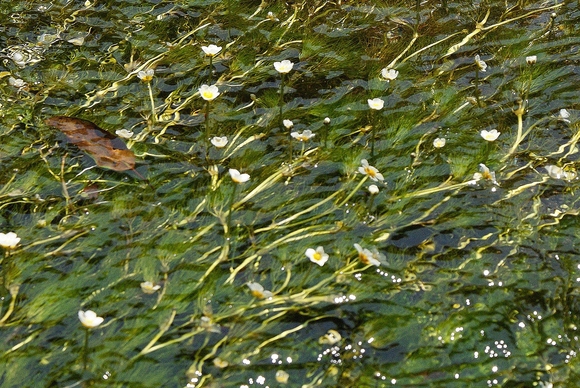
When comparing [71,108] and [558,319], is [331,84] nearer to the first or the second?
[71,108]

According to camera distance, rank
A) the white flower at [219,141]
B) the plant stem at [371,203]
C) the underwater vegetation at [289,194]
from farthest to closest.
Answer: the white flower at [219,141]
the plant stem at [371,203]
the underwater vegetation at [289,194]

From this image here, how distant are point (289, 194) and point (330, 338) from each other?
78cm

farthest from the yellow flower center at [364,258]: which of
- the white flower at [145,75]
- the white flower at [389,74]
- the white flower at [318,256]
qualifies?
the white flower at [145,75]

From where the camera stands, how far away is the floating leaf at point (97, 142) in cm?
333

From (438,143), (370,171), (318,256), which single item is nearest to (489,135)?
(438,143)

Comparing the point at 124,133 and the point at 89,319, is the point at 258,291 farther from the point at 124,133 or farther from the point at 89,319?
the point at 124,133

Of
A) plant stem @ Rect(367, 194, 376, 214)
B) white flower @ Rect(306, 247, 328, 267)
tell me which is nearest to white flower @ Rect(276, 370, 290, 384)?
white flower @ Rect(306, 247, 328, 267)

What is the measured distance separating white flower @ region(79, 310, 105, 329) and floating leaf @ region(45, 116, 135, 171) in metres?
0.97

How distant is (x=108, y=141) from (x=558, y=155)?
6.58ft

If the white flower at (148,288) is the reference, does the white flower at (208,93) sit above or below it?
above

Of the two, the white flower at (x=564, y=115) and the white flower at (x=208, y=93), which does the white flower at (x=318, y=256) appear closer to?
the white flower at (x=208, y=93)

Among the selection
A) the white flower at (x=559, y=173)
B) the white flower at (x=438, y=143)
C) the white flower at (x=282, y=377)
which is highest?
the white flower at (x=438, y=143)

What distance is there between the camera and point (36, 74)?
391 centimetres

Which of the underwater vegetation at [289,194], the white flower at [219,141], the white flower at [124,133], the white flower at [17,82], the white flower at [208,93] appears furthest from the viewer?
the white flower at [17,82]
